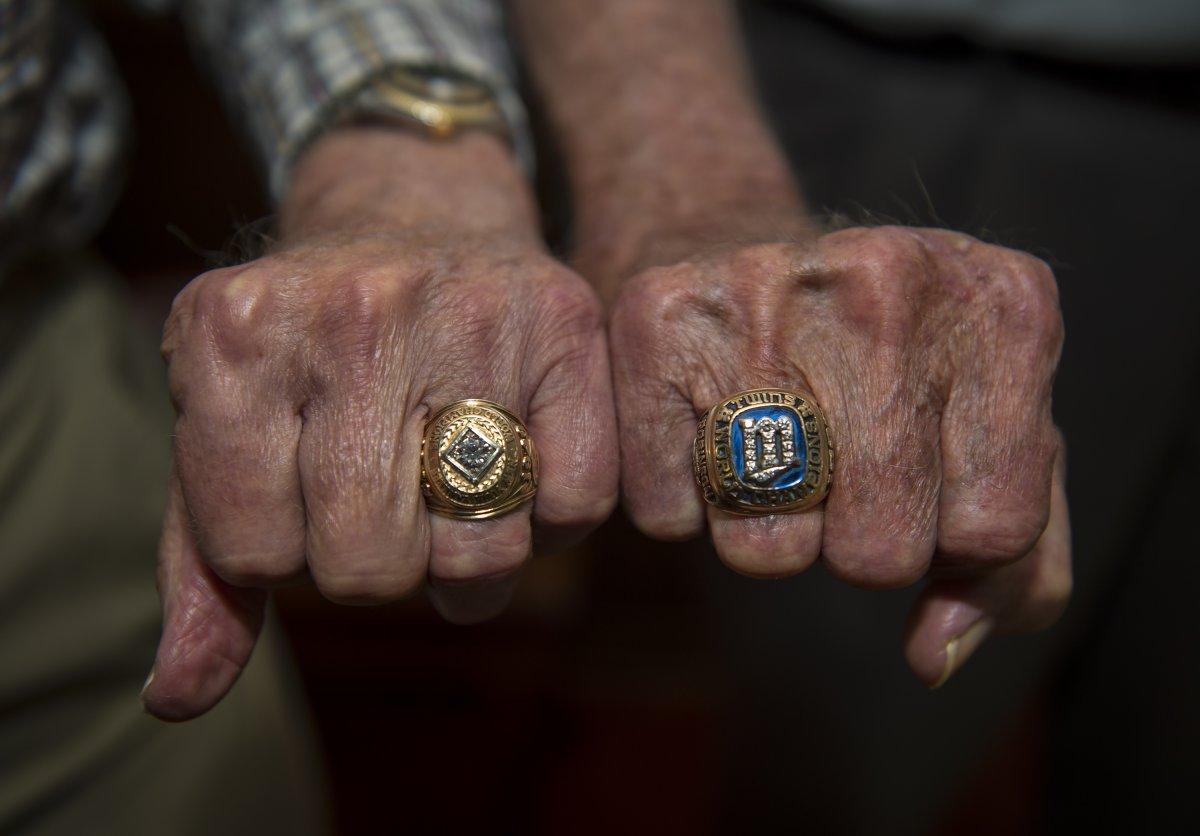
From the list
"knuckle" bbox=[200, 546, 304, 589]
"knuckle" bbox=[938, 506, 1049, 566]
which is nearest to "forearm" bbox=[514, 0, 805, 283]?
"knuckle" bbox=[938, 506, 1049, 566]

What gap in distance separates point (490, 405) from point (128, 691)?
0.57m

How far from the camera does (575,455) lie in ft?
2.01

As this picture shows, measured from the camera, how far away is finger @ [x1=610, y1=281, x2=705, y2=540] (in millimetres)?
630

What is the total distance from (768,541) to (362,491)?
0.28m

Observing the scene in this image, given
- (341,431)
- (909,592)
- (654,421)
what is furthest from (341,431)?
(909,592)

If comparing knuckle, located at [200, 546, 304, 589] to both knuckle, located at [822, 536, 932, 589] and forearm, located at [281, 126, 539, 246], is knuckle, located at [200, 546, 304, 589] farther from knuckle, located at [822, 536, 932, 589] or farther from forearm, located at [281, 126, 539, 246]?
knuckle, located at [822, 536, 932, 589]

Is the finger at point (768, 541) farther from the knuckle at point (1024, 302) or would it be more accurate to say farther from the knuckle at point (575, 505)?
the knuckle at point (1024, 302)

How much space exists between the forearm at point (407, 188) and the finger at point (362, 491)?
17cm

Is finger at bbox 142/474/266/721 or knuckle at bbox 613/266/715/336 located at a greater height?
knuckle at bbox 613/266/715/336

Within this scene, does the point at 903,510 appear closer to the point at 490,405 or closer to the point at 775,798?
the point at 490,405

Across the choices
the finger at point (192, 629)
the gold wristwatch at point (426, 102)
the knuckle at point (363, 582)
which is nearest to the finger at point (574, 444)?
the knuckle at point (363, 582)

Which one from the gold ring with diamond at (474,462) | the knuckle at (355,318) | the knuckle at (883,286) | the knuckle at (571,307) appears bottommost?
the gold ring with diamond at (474,462)

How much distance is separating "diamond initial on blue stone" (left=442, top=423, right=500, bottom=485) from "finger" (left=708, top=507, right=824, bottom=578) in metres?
0.17

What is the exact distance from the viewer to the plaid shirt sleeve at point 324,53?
0.84 meters
